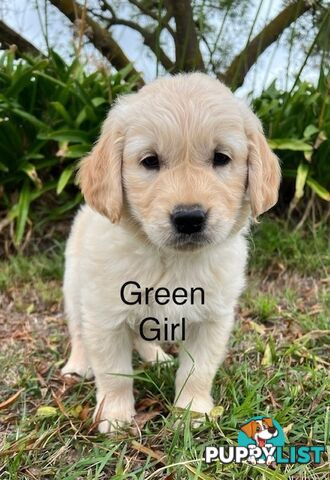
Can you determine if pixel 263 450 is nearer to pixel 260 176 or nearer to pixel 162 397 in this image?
pixel 162 397

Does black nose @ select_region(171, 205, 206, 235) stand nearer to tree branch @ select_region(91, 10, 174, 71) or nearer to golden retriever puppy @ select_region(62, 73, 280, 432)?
golden retriever puppy @ select_region(62, 73, 280, 432)

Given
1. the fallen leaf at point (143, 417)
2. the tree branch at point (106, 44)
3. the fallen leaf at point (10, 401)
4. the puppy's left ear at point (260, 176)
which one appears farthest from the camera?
the tree branch at point (106, 44)

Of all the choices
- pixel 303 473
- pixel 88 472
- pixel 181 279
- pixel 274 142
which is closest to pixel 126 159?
pixel 181 279

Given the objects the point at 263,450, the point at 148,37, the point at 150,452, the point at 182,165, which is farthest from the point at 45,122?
the point at 263,450

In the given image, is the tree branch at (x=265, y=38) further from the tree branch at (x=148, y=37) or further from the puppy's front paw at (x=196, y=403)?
the puppy's front paw at (x=196, y=403)

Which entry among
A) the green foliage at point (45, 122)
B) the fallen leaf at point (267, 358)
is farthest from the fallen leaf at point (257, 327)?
the green foliage at point (45, 122)

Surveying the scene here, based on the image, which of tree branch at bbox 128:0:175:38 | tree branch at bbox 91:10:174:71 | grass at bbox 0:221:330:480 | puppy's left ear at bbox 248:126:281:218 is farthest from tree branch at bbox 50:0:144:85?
puppy's left ear at bbox 248:126:281:218

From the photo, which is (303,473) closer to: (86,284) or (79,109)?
(86,284)
